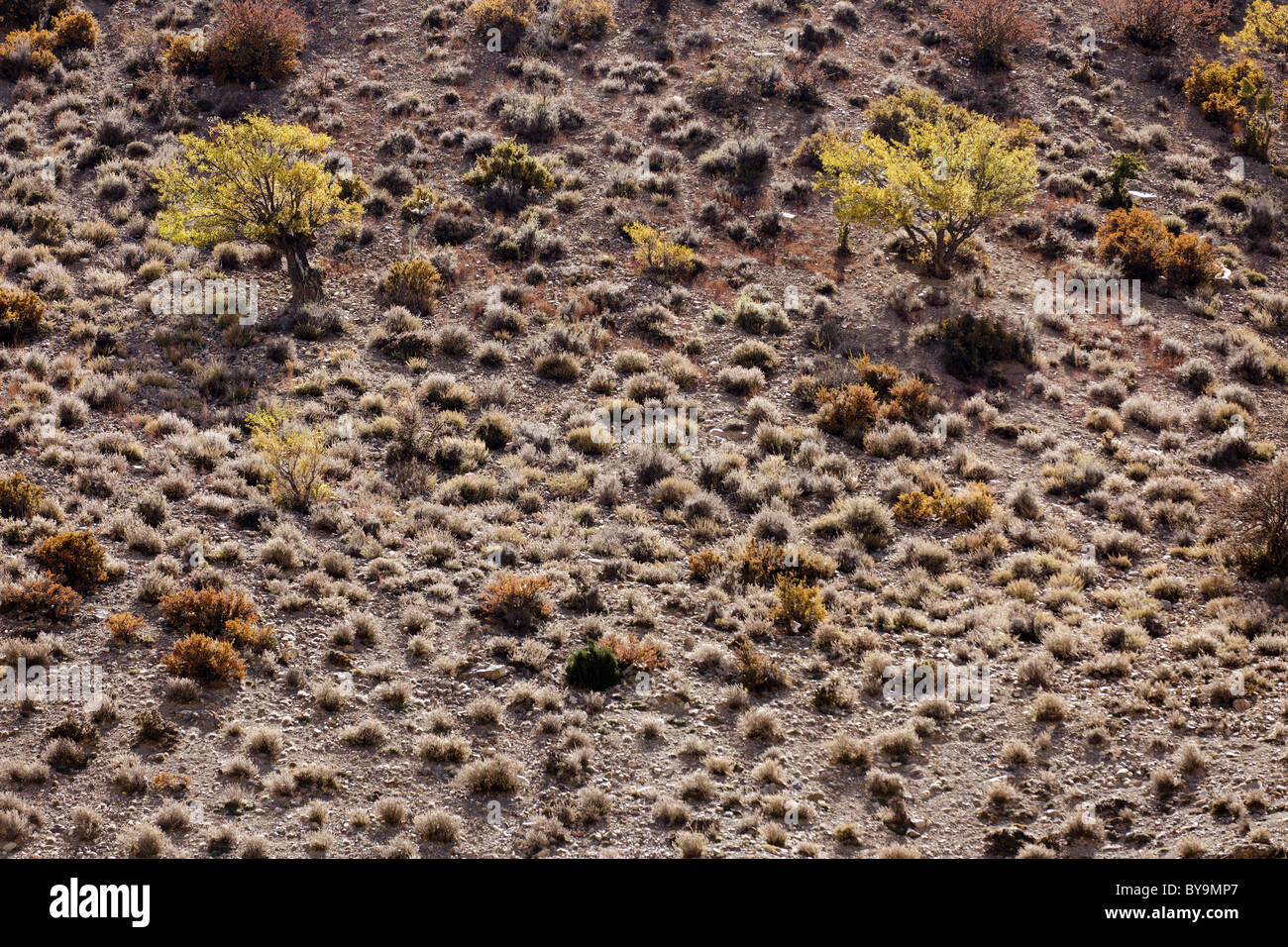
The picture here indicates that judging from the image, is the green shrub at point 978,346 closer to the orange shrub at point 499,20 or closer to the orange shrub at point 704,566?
the orange shrub at point 704,566

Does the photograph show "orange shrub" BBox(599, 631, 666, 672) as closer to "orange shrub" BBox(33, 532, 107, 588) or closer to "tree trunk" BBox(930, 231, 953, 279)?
"orange shrub" BBox(33, 532, 107, 588)

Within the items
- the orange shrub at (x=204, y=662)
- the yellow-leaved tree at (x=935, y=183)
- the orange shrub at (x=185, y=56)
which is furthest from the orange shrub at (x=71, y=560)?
the orange shrub at (x=185, y=56)

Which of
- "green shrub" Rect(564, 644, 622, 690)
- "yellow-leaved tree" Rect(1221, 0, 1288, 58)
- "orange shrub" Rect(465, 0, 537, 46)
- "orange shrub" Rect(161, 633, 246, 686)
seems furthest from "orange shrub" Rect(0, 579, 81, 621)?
"yellow-leaved tree" Rect(1221, 0, 1288, 58)

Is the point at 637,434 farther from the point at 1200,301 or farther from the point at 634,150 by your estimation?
the point at 1200,301

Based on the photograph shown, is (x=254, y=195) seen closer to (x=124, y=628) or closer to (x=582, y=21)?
(x=124, y=628)

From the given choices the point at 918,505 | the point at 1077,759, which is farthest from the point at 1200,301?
the point at 1077,759
